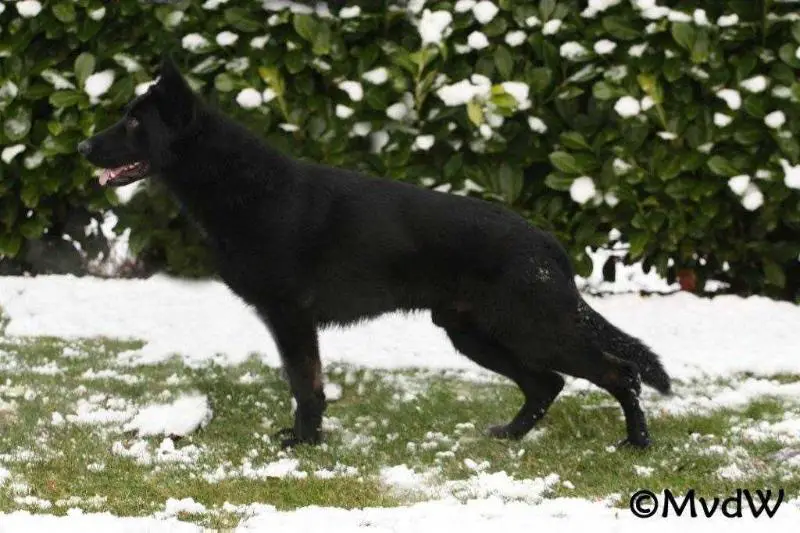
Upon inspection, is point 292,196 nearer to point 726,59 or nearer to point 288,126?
point 288,126

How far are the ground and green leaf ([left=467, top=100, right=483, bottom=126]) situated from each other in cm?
119

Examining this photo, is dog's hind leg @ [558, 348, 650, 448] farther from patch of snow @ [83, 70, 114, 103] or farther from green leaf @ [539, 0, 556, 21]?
patch of snow @ [83, 70, 114, 103]

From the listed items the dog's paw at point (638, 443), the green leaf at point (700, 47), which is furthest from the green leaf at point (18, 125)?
the dog's paw at point (638, 443)

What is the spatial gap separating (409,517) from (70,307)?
3.95m

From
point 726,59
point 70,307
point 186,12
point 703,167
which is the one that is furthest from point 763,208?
point 70,307

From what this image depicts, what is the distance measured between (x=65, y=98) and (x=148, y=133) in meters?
2.57

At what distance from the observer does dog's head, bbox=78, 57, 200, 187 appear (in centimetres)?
436

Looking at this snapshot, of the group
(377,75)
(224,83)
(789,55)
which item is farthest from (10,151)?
(789,55)

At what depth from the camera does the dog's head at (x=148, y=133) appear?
436 centimetres

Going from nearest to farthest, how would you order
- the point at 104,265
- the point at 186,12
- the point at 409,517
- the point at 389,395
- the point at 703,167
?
the point at 409,517 → the point at 389,395 → the point at 703,167 → the point at 186,12 → the point at 104,265

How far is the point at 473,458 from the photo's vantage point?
4137 millimetres

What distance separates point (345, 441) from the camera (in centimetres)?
443

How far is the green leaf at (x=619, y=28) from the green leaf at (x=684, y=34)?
218 mm

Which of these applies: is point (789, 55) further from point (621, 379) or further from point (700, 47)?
point (621, 379)
